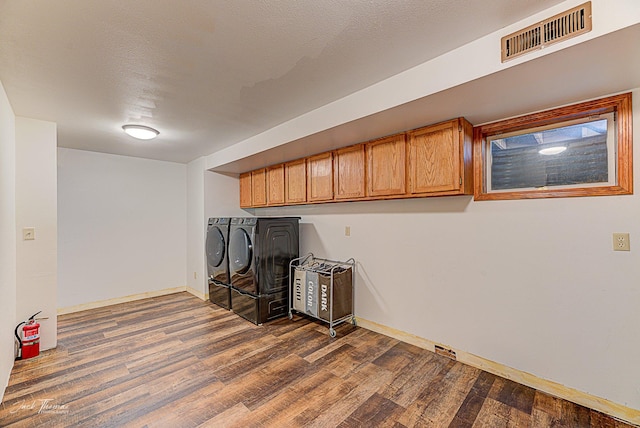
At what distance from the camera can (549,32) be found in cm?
139

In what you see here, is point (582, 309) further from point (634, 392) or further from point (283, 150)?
point (283, 150)

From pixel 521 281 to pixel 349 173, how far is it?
1.88 m

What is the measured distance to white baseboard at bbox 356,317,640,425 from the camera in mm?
1816

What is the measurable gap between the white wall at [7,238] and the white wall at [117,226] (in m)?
1.55

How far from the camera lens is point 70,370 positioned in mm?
2467

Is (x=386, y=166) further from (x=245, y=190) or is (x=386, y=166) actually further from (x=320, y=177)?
(x=245, y=190)

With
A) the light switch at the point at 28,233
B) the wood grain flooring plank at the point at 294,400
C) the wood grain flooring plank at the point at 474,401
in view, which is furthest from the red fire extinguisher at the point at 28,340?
the wood grain flooring plank at the point at 474,401

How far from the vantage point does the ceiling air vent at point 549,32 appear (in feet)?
4.31

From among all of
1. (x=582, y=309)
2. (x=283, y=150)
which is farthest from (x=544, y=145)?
(x=283, y=150)

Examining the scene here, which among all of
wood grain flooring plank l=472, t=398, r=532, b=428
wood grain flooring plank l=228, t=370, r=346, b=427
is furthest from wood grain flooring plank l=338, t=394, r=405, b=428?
wood grain flooring plank l=472, t=398, r=532, b=428

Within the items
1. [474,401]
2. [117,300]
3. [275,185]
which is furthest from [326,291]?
[117,300]

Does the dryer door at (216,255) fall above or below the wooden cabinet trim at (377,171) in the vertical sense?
below

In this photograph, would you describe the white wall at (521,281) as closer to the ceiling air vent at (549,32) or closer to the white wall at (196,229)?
the ceiling air vent at (549,32)

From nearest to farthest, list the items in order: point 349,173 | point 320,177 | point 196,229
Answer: point 349,173
point 320,177
point 196,229
